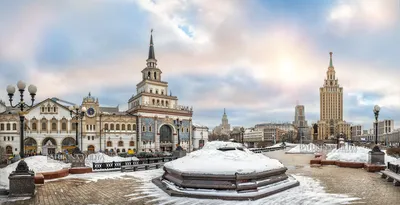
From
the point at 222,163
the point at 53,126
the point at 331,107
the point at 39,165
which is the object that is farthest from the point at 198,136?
the point at 331,107

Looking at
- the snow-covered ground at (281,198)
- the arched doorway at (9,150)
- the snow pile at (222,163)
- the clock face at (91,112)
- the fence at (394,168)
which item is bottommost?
the arched doorway at (9,150)

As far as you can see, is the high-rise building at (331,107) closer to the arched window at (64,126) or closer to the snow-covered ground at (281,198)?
the arched window at (64,126)

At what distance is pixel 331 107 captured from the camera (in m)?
173

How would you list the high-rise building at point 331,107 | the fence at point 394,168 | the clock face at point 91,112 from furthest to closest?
the high-rise building at point 331,107 < the clock face at point 91,112 < the fence at point 394,168

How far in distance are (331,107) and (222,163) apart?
178 metres

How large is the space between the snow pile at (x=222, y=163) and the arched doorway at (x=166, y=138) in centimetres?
5574

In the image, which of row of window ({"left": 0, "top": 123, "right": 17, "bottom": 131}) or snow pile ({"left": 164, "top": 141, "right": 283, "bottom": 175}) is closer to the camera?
snow pile ({"left": 164, "top": 141, "right": 283, "bottom": 175})

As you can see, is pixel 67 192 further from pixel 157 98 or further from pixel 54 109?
pixel 157 98

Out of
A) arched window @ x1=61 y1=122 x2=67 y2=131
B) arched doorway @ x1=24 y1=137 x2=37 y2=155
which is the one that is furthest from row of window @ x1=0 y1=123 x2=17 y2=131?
arched window @ x1=61 y1=122 x2=67 y2=131

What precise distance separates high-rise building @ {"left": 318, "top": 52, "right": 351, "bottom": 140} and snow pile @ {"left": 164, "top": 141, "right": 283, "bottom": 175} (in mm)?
169988

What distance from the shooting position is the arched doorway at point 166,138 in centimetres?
6831

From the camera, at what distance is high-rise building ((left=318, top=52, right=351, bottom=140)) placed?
16912 centimetres

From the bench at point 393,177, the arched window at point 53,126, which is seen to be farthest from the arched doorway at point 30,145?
the bench at point 393,177

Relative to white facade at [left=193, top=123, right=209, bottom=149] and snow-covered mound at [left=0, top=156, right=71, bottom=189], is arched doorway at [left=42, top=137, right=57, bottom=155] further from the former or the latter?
snow-covered mound at [left=0, top=156, right=71, bottom=189]
